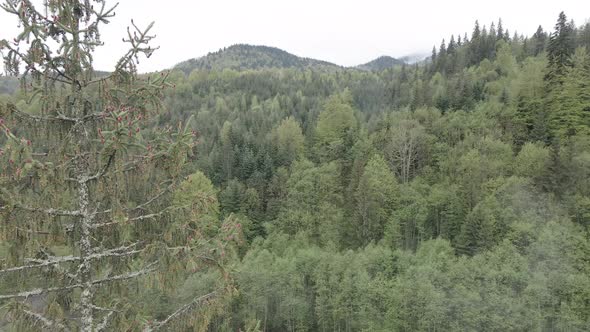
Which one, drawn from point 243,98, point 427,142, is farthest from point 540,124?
point 243,98

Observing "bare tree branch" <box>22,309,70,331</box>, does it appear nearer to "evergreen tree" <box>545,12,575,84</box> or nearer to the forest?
the forest

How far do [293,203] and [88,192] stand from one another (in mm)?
55899

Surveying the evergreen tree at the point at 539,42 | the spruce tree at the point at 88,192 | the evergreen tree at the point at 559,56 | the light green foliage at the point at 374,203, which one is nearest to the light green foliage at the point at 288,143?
the light green foliage at the point at 374,203

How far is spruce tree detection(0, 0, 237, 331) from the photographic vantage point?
6.87 meters

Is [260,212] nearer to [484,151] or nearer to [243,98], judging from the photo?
[484,151]

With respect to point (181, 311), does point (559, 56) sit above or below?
above

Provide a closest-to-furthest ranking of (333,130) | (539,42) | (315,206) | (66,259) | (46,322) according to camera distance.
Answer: (46,322) → (66,259) → (315,206) → (333,130) → (539,42)

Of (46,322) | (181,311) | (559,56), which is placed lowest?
(181,311)

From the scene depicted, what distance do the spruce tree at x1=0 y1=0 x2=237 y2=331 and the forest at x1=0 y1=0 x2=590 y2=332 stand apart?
1.5 inches

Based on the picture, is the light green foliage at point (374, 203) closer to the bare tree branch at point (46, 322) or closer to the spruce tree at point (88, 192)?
the spruce tree at point (88, 192)

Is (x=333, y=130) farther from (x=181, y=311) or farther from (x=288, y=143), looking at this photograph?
(x=181, y=311)

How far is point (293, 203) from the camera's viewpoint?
63.2 meters

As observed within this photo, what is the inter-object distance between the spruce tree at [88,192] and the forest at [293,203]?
0.13 ft

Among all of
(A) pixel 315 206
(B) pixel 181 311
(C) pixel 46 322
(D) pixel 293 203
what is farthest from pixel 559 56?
(C) pixel 46 322
